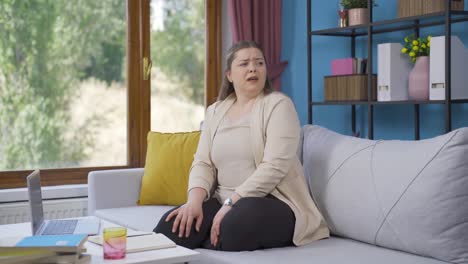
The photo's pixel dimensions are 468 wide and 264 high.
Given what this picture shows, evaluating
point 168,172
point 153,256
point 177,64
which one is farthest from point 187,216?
point 177,64

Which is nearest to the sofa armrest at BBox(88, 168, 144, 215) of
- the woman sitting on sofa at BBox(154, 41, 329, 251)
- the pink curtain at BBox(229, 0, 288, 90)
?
the woman sitting on sofa at BBox(154, 41, 329, 251)

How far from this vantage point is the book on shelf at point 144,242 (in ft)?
6.46

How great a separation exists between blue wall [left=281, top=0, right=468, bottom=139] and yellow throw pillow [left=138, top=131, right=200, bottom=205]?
0.93 m

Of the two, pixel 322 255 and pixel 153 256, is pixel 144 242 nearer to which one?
pixel 153 256

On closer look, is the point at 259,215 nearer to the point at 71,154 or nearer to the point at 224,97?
the point at 224,97

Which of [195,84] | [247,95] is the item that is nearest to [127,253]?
[247,95]

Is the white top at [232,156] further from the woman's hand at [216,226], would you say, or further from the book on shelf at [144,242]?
the book on shelf at [144,242]

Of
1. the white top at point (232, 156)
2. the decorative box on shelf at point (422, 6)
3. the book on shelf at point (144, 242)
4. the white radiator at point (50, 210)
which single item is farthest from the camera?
the white radiator at point (50, 210)

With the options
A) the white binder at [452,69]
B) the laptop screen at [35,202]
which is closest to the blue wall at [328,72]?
the white binder at [452,69]

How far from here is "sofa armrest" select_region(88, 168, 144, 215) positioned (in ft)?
11.3

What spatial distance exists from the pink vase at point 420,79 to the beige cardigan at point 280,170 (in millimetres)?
874

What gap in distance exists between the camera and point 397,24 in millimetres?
3600

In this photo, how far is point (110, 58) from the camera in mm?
4078

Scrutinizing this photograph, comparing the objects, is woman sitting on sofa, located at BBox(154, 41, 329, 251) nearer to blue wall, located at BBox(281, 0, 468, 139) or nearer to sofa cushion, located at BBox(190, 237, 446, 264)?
sofa cushion, located at BBox(190, 237, 446, 264)
